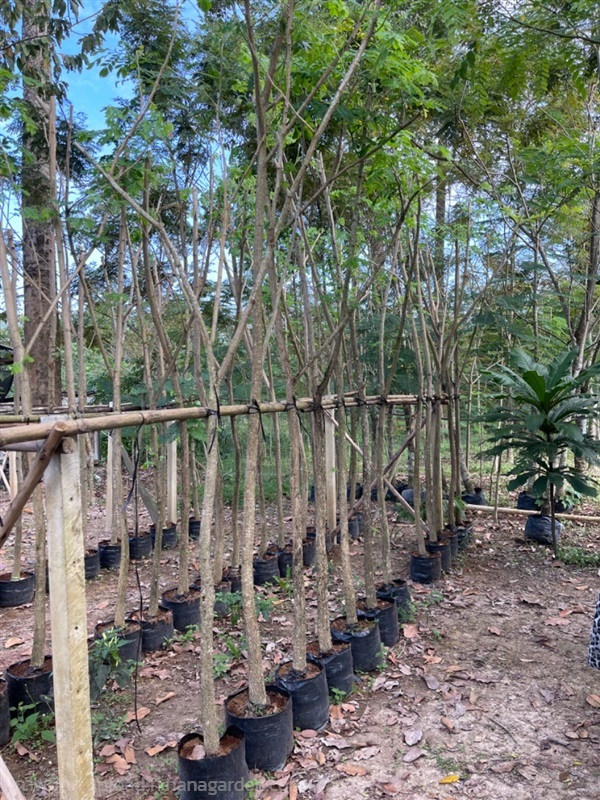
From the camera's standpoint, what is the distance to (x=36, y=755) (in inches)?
97.9

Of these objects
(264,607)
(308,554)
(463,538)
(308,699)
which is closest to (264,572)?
(308,554)

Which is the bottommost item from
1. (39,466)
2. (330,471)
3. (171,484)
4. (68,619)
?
(171,484)

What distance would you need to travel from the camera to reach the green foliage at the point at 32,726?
255 cm

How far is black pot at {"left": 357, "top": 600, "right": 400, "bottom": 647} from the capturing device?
3387 millimetres

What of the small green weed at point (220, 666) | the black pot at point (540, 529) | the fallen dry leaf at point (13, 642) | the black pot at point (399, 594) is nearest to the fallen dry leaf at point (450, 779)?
the small green weed at point (220, 666)

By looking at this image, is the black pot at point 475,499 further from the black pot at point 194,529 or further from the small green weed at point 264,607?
the small green weed at point 264,607

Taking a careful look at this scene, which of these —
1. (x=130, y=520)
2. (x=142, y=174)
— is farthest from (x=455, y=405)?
(x=130, y=520)

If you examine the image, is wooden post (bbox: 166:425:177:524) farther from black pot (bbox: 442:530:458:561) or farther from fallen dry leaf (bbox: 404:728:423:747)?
fallen dry leaf (bbox: 404:728:423:747)

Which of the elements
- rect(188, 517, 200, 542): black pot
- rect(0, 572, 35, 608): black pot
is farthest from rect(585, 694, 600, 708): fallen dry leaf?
rect(188, 517, 200, 542): black pot

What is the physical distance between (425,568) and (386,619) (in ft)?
3.94

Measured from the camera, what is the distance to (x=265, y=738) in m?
2.31

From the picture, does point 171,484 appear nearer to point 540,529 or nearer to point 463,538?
point 463,538

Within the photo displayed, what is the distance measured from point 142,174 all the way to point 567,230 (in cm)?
549

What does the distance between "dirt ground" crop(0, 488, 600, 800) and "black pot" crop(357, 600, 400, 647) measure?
106 millimetres
